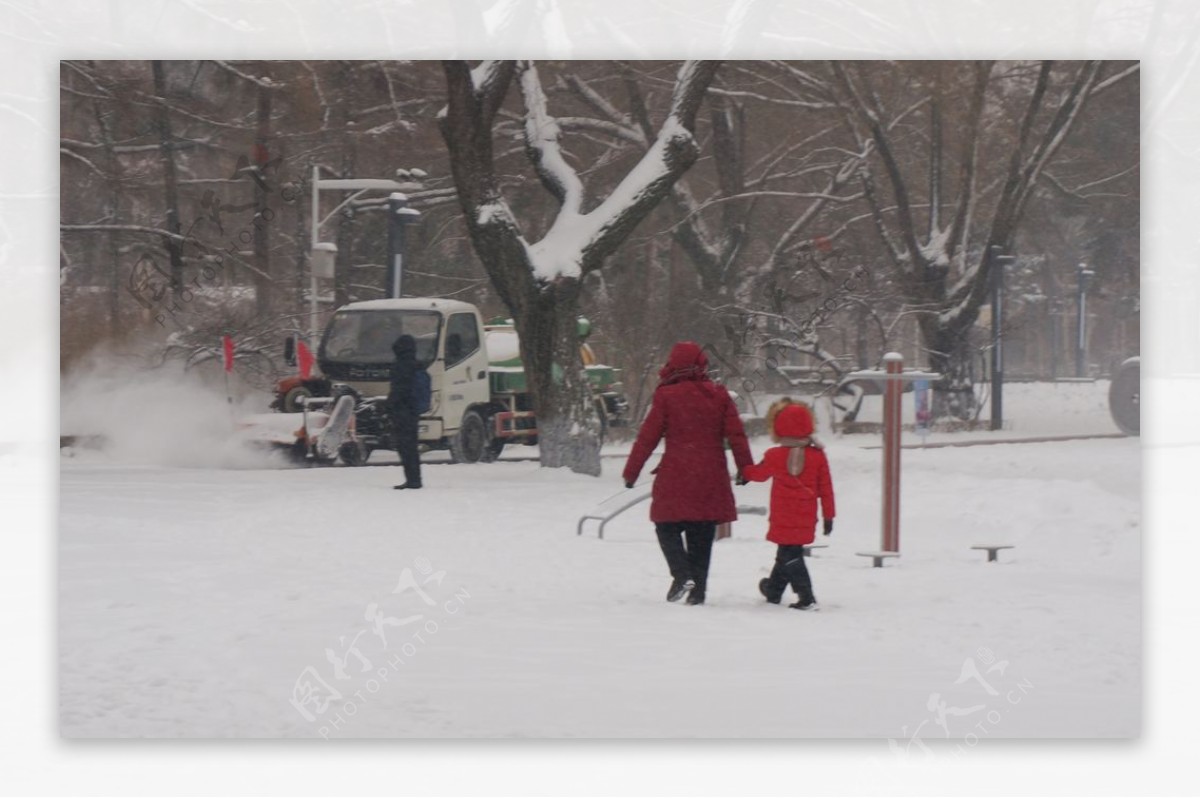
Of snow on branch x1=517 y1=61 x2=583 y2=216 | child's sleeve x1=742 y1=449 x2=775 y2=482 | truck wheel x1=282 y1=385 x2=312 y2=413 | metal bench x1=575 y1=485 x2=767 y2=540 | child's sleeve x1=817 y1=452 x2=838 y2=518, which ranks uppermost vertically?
snow on branch x1=517 y1=61 x2=583 y2=216

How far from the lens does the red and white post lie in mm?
8289

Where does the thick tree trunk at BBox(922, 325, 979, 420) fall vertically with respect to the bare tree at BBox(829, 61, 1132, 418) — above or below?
below

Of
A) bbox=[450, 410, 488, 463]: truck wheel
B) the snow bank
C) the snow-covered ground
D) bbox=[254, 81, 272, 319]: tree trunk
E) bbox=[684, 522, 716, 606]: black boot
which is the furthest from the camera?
bbox=[450, 410, 488, 463]: truck wheel

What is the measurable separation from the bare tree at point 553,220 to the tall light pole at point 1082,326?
1.90 m

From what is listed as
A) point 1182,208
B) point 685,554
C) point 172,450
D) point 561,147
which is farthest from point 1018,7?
point 172,450

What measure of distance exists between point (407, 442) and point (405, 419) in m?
0.11

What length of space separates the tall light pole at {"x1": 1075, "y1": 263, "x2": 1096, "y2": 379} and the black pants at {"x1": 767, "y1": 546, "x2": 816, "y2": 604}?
1.75 m

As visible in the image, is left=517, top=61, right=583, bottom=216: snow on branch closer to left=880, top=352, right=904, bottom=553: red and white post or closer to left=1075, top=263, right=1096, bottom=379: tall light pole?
left=880, top=352, right=904, bottom=553: red and white post

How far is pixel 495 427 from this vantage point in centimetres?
869

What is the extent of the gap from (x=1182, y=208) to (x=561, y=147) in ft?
9.70

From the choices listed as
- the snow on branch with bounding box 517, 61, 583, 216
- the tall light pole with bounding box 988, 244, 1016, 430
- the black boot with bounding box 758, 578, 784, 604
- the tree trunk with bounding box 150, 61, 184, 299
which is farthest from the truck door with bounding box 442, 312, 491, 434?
the tall light pole with bounding box 988, 244, 1016, 430

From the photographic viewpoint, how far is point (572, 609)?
24.8ft

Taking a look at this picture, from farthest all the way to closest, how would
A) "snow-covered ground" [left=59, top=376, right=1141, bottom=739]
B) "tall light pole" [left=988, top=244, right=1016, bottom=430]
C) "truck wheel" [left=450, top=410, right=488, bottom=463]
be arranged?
"truck wheel" [left=450, top=410, right=488, bottom=463], "tall light pole" [left=988, top=244, right=1016, bottom=430], "snow-covered ground" [left=59, top=376, right=1141, bottom=739]

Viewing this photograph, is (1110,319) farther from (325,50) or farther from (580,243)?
(325,50)
